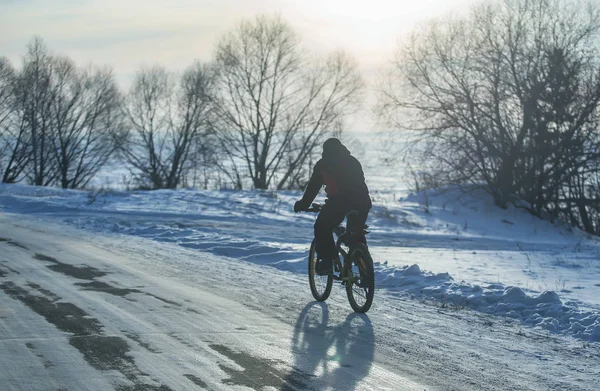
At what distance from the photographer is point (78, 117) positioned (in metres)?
52.8

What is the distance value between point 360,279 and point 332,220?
74 centimetres

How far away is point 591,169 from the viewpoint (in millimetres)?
27078

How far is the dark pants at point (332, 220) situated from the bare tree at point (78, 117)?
45.6 meters

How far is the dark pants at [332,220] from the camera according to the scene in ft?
25.6

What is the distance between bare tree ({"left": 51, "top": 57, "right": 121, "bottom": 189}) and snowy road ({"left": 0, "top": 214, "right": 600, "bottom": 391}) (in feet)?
145

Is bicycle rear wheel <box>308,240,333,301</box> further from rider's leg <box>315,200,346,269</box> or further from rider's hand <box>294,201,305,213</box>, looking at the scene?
rider's hand <box>294,201,305,213</box>

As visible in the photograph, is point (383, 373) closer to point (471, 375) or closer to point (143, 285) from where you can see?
point (471, 375)

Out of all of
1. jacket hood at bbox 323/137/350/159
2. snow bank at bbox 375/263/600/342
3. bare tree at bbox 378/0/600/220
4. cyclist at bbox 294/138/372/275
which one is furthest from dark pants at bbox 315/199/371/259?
bare tree at bbox 378/0/600/220

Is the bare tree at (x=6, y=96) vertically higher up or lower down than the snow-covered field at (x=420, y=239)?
higher up

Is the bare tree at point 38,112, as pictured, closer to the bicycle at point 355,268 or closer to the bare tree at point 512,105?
the bare tree at point 512,105

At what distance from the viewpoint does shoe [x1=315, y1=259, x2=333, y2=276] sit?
8.09 meters

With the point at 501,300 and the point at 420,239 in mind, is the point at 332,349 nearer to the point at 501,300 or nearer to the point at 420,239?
the point at 501,300

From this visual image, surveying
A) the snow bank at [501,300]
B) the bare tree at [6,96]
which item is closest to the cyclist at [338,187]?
the snow bank at [501,300]

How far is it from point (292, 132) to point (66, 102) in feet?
66.3
